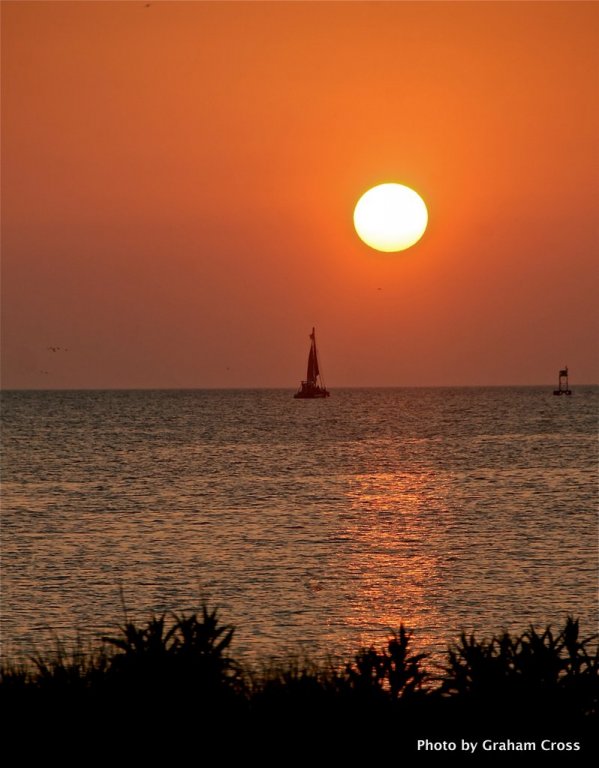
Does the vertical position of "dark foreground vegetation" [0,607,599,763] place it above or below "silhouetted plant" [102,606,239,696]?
below

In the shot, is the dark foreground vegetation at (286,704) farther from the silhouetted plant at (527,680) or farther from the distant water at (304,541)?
the distant water at (304,541)

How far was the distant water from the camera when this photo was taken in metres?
33.3

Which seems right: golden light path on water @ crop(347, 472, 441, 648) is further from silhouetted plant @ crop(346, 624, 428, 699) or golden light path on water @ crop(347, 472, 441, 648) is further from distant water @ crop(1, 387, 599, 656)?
silhouetted plant @ crop(346, 624, 428, 699)

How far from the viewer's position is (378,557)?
45.5m

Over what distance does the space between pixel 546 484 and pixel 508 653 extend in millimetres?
64249

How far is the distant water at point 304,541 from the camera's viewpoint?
33344mm

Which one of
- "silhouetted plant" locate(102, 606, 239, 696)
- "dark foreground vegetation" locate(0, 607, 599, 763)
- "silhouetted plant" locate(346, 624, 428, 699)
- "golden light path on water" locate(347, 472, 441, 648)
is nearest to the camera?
"dark foreground vegetation" locate(0, 607, 599, 763)

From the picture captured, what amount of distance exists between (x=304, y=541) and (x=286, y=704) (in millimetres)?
36832

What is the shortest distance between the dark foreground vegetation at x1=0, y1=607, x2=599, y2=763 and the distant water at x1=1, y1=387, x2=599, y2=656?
602cm

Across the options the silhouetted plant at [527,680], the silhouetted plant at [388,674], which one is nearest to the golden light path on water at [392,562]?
the silhouetted plant at [388,674]

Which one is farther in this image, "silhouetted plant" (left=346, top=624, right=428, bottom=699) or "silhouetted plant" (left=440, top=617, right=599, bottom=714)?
"silhouetted plant" (left=346, top=624, right=428, bottom=699)

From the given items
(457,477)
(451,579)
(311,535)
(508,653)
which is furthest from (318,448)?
(508,653)

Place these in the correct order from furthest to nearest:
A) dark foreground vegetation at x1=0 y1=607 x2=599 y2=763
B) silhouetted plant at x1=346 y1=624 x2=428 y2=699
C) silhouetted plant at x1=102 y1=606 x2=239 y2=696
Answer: silhouetted plant at x1=346 y1=624 x2=428 y2=699
silhouetted plant at x1=102 y1=606 x2=239 y2=696
dark foreground vegetation at x1=0 y1=607 x2=599 y2=763

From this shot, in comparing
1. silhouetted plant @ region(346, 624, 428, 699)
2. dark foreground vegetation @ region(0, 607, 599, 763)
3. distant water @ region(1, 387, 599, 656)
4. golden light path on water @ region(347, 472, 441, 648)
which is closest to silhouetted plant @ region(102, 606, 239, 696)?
dark foreground vegetation @ region(0, 607, 599, 763)
